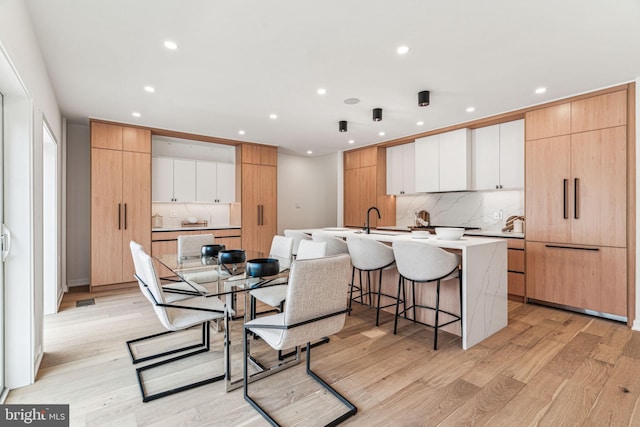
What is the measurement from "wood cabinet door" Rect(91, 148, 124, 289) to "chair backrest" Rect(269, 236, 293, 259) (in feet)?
8.76

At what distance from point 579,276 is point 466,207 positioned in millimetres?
1876

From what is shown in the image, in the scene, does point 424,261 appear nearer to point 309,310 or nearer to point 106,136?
point 309,310

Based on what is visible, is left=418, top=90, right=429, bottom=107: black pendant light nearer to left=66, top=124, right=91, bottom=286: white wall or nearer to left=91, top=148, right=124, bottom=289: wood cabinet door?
left=91, top=148, right=124, bottom=289: wood cabinet door

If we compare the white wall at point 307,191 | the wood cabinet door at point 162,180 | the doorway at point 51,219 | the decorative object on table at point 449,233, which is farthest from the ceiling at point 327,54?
the white wall at point 307,191

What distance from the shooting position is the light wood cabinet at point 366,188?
6117 millimetres

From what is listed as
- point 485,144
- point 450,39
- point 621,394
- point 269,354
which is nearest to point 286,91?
point 450,39

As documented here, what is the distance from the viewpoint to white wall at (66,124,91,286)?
4.82 metres

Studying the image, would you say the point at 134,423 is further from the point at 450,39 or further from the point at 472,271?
the point at 450,39

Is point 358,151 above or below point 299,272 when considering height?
above

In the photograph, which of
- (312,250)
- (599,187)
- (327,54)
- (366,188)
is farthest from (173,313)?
(366,188)

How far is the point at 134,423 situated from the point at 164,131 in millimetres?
4449

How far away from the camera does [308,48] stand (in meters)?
2.57

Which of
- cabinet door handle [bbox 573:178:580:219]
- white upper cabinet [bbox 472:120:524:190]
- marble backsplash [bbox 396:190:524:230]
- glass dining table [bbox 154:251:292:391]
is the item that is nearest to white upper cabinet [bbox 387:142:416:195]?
marble backsplash [bbox 396:190:524:230]

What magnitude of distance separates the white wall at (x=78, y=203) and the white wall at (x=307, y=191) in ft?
11.7
